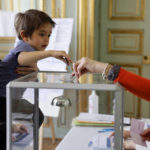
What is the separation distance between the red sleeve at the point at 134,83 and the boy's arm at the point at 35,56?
0.24 m

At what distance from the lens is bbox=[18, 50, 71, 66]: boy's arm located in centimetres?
117

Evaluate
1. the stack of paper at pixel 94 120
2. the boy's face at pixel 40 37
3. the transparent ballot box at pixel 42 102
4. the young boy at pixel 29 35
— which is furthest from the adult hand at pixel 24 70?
the stack of paper at pixel 94 120

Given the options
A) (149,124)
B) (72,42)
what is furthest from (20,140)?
(72,42)

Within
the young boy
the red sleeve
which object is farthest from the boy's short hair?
the red sleeve

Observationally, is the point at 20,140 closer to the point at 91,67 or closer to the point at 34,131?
the point at 34,131

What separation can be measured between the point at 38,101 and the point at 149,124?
846 mm

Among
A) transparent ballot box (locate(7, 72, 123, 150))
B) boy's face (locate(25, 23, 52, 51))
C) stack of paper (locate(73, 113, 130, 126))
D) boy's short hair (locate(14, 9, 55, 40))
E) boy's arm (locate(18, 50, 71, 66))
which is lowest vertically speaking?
stack of paper (locate(73, 113, 130, 126))

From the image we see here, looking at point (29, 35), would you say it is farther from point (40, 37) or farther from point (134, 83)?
point (134, 83)

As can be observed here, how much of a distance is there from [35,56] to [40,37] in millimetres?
397

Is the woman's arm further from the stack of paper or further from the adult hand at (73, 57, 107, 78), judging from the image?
the stack of paper

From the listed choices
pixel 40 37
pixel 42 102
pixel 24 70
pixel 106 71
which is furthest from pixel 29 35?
pixel 106 71

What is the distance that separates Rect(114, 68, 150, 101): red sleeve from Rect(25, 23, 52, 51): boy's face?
62 cm

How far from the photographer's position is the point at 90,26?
3111 mm

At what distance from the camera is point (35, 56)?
126 centimetres
